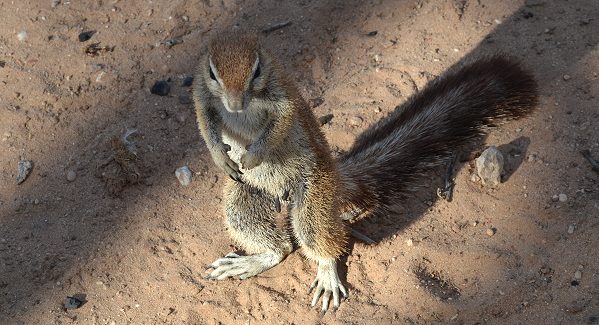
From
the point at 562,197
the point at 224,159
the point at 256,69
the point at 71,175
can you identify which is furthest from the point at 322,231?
the point at 71,175

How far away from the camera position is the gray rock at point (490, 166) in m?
4.84

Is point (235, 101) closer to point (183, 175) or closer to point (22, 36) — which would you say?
point (183, 175)

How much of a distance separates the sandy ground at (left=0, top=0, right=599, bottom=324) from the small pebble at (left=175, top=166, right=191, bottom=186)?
5cm

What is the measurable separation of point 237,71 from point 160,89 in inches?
92.1

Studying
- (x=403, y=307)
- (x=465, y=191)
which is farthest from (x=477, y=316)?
(x=465, y=191)

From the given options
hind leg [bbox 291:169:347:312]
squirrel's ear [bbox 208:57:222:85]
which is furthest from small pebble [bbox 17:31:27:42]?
hind leg [bbox 291:169:347:312]

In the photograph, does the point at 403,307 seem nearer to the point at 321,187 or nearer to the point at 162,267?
the point at 321,187

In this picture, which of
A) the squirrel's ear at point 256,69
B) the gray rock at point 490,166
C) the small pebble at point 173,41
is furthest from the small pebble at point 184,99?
the gray rock at point 490,166

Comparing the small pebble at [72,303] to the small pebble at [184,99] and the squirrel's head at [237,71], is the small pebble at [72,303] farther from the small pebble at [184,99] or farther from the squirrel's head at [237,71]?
the small pebble at [184,99]

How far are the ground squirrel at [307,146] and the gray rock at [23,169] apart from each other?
1.72 meters

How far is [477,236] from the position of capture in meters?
4.65

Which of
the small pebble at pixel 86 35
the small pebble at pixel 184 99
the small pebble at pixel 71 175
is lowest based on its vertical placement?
the small pebble at pixel 71 175

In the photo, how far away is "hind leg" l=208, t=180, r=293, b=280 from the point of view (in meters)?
4.68

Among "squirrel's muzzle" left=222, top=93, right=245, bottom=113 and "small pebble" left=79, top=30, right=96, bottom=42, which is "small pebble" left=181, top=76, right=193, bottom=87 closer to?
"small pebble" left=79, top=30, right=96, bottom=42
